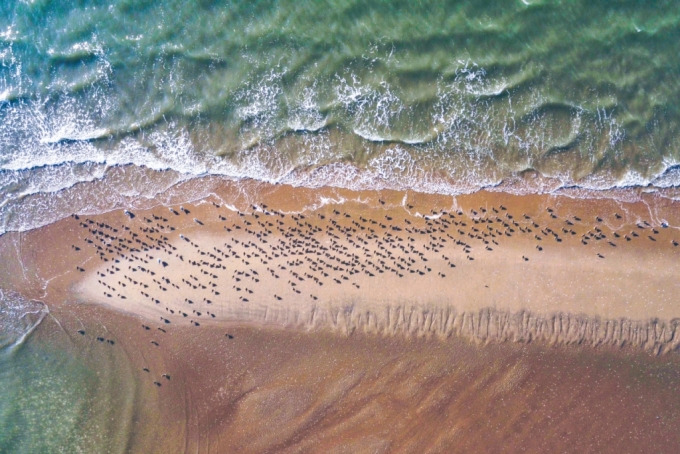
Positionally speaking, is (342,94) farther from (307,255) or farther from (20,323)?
(20,323)

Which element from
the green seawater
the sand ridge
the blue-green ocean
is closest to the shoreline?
the sand ridge

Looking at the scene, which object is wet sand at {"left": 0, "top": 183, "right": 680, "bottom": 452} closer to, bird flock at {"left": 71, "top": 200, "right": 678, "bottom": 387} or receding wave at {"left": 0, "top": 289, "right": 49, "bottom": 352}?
bird flock at {"left": 71, "top": 200, "right": 678, "bottom": 387}

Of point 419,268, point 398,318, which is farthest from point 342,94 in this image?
point 398,318

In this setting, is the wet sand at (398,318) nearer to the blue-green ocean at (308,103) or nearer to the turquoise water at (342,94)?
the blue-green ocean at (308,103)

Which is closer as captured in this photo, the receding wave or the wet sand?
the wet sand

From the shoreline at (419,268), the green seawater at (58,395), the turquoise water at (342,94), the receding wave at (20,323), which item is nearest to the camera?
the shoreline at (419,268)

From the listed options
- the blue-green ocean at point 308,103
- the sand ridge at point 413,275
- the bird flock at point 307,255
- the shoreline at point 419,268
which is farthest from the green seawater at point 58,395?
the sand ridge at point 413,275

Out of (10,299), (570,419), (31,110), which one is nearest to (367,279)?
(570,419)

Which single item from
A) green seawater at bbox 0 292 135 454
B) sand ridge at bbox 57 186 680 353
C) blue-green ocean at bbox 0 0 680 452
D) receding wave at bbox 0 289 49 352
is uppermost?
blue-green ocean at bbox 0 0 680 452
